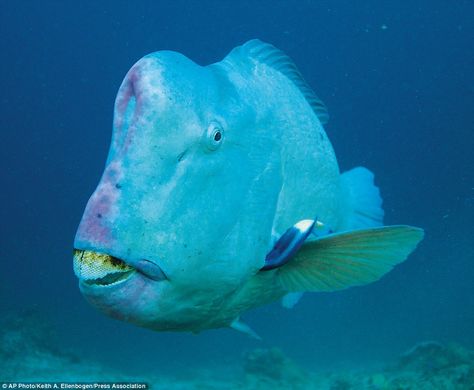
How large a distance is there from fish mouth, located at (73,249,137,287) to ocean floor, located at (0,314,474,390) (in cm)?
699

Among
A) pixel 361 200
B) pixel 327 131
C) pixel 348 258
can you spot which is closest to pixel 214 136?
pixel 348 258

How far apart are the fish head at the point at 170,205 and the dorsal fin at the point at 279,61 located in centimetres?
70

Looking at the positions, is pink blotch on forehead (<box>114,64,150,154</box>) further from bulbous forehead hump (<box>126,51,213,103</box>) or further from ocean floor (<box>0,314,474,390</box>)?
ocean floor (<box>0,314,474,390</box>)

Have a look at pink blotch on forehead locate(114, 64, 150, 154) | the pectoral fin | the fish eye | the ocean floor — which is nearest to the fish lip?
pink blotch on forehead locate(114, 64, 150, 154)

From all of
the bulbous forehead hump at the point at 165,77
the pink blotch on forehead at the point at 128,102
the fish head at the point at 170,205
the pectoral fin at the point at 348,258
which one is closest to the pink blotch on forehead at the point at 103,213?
the fish head at the point at 170,205

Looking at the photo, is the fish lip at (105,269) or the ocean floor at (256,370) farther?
the ocean floor at (256,370)

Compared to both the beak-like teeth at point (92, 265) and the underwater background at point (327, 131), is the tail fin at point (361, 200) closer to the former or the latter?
the beak-like teeth at point (92, 265)

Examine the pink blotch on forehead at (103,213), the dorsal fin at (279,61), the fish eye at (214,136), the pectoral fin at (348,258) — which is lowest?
the pink blotch on forehead at (103,213)

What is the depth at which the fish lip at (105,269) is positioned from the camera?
4.85 ft

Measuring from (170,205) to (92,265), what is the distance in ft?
1.13

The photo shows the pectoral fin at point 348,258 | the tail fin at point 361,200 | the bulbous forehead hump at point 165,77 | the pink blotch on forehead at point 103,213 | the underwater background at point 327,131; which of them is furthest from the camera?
the underwater background at point 327,131

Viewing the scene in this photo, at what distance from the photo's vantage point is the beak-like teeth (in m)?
1.48

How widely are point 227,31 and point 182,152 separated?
162 ft

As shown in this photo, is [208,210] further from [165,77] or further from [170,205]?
[165,77]
